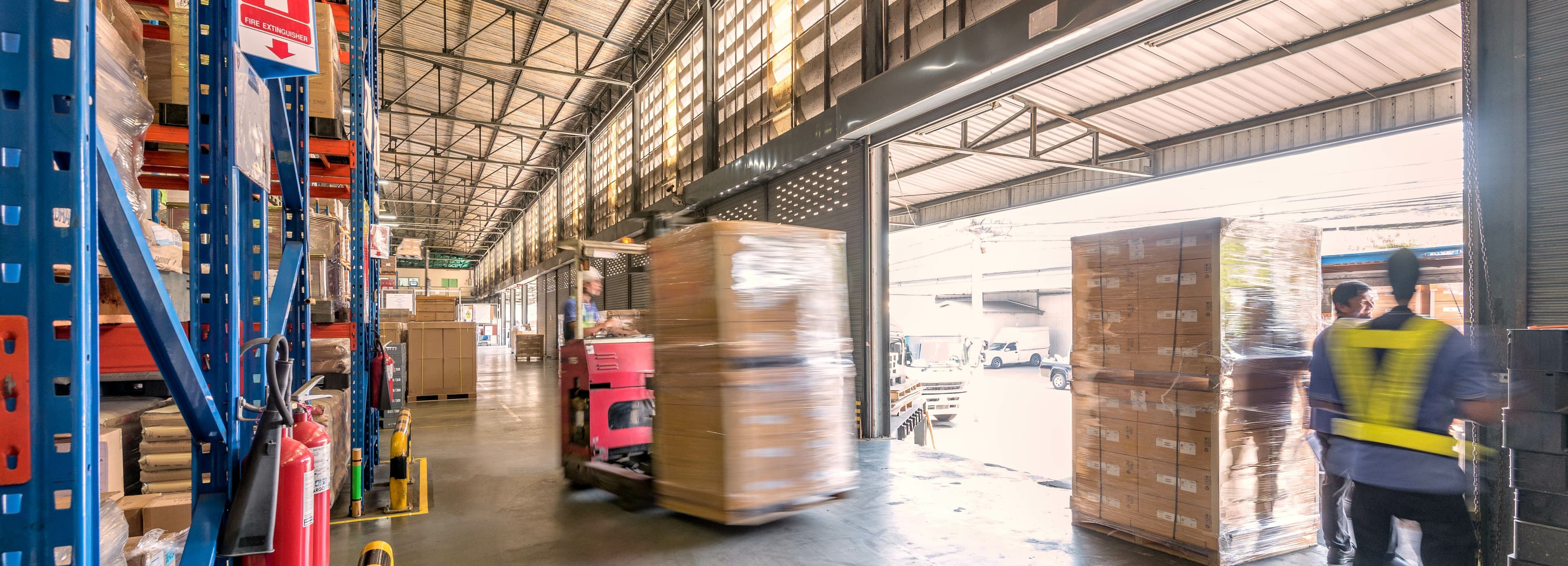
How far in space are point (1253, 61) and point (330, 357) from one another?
32.6 feet

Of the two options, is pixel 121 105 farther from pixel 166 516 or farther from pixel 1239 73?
pixel 1239 73

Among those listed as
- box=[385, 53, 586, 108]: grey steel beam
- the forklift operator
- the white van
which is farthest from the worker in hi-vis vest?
the white van

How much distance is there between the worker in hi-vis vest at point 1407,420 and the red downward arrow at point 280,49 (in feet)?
16.1

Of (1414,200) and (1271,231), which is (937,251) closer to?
(1414,200)

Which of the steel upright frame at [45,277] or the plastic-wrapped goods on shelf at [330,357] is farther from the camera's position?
the plastic-wrapped goods on shelf at [330,357]

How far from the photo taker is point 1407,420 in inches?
122

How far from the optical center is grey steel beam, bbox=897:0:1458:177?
640 cm

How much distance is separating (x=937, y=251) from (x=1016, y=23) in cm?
1901

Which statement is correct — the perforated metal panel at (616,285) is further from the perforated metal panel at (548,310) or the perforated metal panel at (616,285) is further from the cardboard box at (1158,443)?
the cardboard box at (1158,443)

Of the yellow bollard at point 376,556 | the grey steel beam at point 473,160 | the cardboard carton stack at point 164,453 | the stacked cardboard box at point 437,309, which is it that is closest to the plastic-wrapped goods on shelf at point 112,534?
the yellow bollard at point 376,556

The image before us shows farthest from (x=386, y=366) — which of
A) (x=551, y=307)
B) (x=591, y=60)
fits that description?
(x=551, y=307)

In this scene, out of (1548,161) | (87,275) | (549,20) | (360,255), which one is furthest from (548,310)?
(1548,161)

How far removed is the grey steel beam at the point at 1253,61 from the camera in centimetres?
640

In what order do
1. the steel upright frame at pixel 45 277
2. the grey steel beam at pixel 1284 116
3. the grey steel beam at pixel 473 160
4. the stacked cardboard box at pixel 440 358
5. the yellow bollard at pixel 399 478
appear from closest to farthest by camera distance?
the steel upright frame at pixel 45 277, the yellow bollard at pixel 399 478, the grey steel beam at pixel 1284 116, the stacked cardboard box at pixel 440 358, the grey steel beam at pixel 473 160
